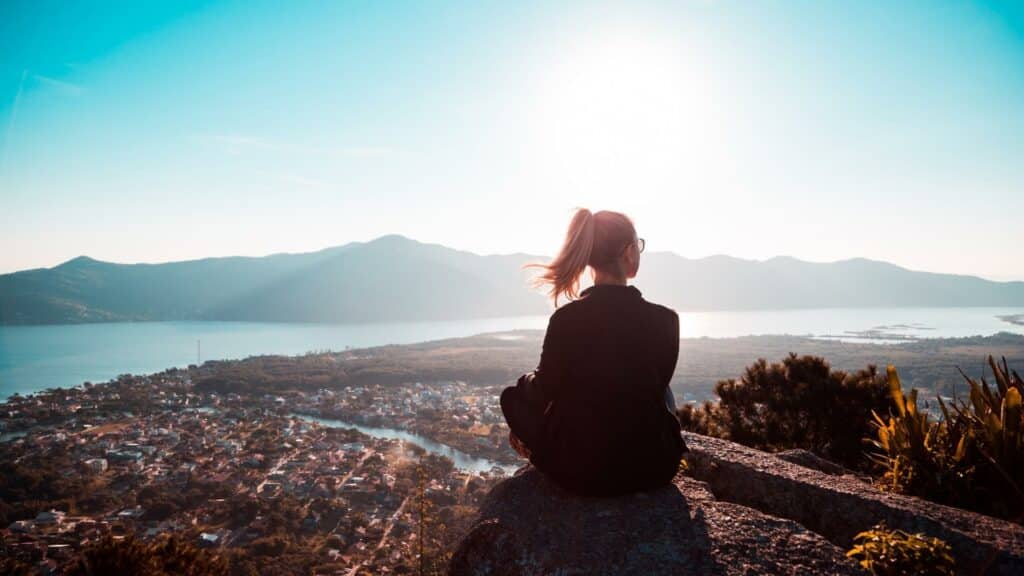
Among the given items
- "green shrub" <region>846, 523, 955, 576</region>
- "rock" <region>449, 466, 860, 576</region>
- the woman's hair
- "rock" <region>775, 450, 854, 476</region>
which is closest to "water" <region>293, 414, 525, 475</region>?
"rock" <region>775, 450, 854, 476</region>

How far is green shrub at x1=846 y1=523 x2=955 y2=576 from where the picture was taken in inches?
83.7

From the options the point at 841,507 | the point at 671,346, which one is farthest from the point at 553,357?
the point at 841,507

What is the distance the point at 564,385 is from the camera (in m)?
2.86

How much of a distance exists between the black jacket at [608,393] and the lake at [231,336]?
92.1 m

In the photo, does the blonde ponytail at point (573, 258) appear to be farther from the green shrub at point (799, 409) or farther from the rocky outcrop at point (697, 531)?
the green shrub at point (799, 409)

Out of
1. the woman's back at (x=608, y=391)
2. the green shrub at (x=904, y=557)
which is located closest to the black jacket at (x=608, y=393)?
the woman's back at (x=608, y=391)

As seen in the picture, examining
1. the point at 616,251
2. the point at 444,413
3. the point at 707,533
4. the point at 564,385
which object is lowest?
the point at 444,413

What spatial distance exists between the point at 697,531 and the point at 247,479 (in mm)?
31691

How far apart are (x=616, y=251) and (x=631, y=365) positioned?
0.79 metres

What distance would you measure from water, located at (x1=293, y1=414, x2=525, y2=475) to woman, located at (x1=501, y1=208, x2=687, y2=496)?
29.2 meters

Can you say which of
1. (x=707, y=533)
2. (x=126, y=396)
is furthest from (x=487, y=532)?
(x=126, y=396)

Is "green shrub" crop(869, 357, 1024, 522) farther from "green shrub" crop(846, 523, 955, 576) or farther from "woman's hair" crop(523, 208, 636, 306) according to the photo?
"woman's hair" crop(523, 208, 636, 306)

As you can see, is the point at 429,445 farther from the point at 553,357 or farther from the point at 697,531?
the point at 697,531

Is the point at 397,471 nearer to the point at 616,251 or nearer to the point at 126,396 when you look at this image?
the point at 616,251
